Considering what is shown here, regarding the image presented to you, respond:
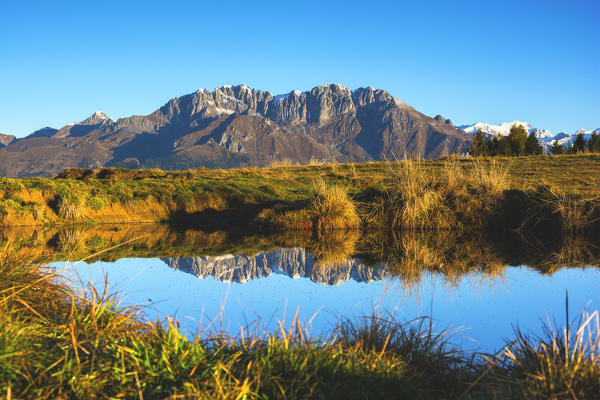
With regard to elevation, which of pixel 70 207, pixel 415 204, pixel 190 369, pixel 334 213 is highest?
pixel 415 204

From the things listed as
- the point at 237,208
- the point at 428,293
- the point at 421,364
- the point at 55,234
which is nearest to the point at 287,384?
the point at 421,364

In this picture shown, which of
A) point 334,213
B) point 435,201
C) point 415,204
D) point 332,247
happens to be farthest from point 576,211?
point 332,247

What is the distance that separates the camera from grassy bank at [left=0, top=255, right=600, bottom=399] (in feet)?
10.1

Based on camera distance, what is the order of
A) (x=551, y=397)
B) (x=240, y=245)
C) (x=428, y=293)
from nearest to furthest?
(x=551, y=397) < (x=428, y=293) < (x=240, y=245)

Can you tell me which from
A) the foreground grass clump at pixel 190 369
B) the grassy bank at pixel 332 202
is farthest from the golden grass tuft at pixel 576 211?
the foreground grass clump at pixel 190 369

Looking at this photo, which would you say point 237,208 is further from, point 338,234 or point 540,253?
point 540,253

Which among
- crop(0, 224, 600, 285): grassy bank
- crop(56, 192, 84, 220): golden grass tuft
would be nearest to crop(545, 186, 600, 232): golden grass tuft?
crop(0, 224, 600, 285): grassy bank

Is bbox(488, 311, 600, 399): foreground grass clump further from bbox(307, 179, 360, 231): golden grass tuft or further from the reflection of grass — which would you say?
bbox(307, 179, 360, 231): golden grass tuft

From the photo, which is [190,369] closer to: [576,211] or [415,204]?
[415,204]

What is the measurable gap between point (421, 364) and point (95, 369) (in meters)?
2.46

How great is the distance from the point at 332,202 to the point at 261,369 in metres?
12.8

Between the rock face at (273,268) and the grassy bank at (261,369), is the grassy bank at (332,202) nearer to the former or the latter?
the rock face at (273,268)

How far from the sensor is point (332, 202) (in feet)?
52.2

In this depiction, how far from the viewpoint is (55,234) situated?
549 inches
